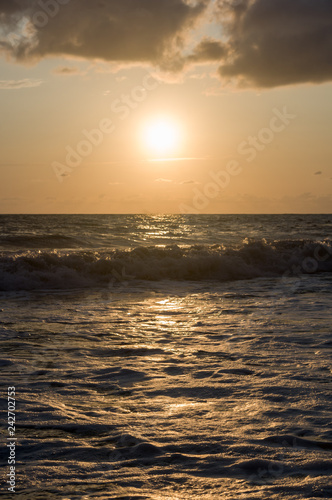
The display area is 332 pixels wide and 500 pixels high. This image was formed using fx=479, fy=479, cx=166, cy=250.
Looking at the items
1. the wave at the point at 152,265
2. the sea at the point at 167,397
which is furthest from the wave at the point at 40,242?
the sea at the point at 167,397

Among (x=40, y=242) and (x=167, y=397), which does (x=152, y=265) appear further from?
(x=40, y=242)

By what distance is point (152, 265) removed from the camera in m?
19.1

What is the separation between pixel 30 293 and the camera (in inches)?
563

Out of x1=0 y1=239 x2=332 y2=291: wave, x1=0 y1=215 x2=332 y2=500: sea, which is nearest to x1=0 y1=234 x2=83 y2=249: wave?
x1=0 y1=239 x2=332 y2=291: wave

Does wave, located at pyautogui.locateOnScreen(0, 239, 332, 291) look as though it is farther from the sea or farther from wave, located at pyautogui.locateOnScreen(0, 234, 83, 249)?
wave, located at pyautogui.locateOnScreen(0, 234, 83, 249)

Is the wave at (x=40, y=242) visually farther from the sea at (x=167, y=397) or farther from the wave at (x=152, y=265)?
the sea at (x=167, y=397)

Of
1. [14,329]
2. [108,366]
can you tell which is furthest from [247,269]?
[108,366]

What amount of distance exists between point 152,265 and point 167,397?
13761 millimetres

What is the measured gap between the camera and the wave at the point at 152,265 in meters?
16.5

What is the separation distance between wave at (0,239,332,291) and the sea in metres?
3.40

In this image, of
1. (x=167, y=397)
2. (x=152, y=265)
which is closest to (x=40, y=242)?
(x=152, y=265)

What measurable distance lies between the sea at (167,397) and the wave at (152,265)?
3.40 m

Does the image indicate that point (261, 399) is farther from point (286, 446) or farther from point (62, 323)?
point (62, 323)

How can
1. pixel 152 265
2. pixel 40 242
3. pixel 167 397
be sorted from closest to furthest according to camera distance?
pixel 167 397
pixel 152 265
pixel 40 242
